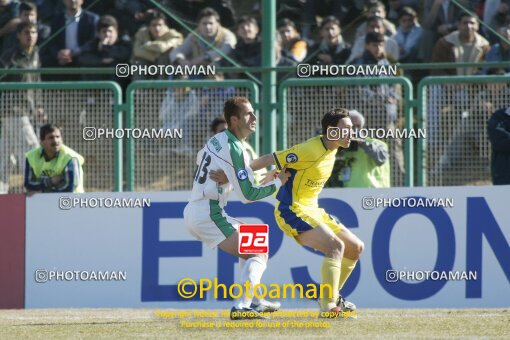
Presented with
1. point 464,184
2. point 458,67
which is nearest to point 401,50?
point 458,67

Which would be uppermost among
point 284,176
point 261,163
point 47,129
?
point 47,129

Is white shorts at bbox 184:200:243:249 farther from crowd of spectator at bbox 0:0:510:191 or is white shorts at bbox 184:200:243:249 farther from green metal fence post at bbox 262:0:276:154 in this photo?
crowd of spectator at bbox 0:0:510:191

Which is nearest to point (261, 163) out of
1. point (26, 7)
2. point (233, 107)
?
point (233, 107)

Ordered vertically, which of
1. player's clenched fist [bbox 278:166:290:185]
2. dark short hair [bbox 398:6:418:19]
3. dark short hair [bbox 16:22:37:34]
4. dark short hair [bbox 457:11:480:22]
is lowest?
player's clenched fist [bbox 278:166:290:185]

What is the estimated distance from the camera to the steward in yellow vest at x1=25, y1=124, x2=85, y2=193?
1298 centimetres

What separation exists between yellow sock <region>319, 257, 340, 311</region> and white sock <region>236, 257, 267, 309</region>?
0.59 m

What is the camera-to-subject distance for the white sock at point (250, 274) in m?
10.5

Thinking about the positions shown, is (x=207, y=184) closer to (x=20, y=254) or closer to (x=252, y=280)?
(x=252, y=280)

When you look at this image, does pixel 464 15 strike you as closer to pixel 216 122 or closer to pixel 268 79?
pixel 268 79

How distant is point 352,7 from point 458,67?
212 centimetres

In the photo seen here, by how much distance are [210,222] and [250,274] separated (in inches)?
22.2

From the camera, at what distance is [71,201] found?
508 inches

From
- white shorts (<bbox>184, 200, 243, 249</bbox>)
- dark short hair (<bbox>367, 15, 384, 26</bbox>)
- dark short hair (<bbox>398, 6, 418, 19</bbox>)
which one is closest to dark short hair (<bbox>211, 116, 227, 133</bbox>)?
dark short hair (<bbox>367, 15, 384, 26</bbox>)

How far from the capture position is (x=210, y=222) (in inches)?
416
